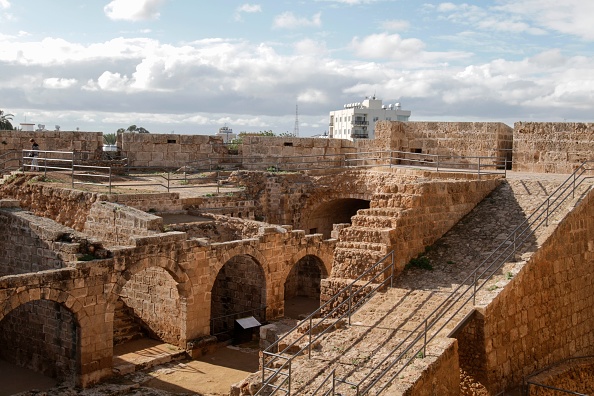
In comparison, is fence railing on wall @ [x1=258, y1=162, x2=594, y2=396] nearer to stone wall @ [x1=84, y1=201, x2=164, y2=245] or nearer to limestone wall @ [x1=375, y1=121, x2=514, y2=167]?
stone wall @ [x1=84, y1=201, x2=164, y2=245]

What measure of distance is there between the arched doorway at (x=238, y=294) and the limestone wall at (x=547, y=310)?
272 inches

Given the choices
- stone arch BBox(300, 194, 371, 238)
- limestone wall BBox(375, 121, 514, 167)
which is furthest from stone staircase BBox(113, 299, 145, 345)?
limestone wall BBox(375, 121, 514, 167)

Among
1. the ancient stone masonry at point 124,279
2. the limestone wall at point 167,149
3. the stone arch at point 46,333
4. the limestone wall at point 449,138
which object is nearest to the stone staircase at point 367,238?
the ancient stone masonry at point 124,279

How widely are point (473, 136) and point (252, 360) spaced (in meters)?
10.1

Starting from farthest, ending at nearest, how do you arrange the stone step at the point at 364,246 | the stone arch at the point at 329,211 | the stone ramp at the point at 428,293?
the stone arch at the point at 329,211 < the stone step at the point at 364,246 < the stone ramp at the point at 428,293

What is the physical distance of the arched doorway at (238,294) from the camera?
1611cm

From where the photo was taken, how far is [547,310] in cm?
1118

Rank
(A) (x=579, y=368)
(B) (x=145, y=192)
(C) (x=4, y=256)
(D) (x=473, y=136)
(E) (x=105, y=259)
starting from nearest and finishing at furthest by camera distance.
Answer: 1. (A) (x=579, y=368)
2. (E) (x=105, y=259)
3. (C) (x=4, y=256)
4. (B) (x=145, y=192)
5. (D) (x=473, y=136)

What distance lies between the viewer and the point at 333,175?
2045 centimetres

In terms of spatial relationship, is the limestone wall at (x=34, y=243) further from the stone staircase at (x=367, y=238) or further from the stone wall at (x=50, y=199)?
the stone staircase at (x=367, y=238)

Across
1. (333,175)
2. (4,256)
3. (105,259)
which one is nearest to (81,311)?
(105,259)

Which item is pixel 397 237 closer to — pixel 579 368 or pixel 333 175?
pixel 579 368

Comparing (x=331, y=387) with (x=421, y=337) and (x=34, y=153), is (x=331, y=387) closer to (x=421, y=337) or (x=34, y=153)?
(x=421, y=337)

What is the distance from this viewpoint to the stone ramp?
8.67 m
